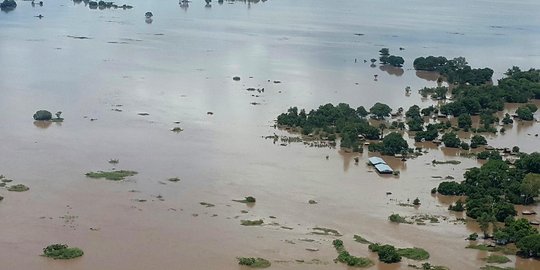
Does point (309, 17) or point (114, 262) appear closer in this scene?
point (114, 262)

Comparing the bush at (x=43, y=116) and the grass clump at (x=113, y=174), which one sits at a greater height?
the bush at (x=43, y=116)

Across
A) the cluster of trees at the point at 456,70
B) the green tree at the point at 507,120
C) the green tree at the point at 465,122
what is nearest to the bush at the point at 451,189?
the green tree at the point at 465,122

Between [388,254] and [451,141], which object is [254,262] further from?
[451,141]

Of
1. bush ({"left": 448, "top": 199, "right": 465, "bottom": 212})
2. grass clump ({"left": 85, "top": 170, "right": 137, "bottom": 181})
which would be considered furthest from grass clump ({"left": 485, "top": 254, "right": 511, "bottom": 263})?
grass clump ({"left": 85, "top": 170, "right": 137, "bottom": 181})

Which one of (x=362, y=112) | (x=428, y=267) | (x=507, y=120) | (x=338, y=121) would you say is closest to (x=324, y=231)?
(x=428, y=267)

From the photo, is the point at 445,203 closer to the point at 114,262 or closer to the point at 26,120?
the point at 114,262

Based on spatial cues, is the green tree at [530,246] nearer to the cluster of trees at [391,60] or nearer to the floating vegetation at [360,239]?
the floating vegetation at [360,239]

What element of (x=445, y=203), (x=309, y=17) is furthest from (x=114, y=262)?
(x=309, y=17)
